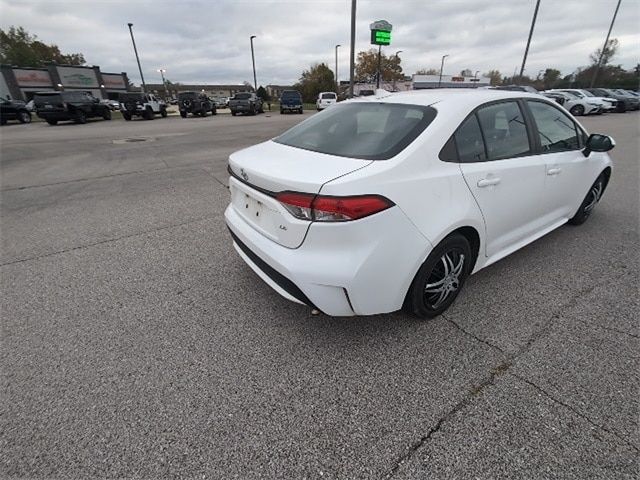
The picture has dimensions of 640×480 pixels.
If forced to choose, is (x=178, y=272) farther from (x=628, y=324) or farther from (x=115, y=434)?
(x=628, y=324)

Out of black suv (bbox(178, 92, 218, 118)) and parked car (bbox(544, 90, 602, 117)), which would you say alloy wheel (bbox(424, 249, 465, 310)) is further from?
black suv (bbox(178, 92, 218, 118))

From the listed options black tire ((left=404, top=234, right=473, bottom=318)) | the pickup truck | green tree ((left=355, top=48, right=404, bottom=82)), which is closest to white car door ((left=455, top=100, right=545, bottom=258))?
black tire ((left=404, top=234, right=473, bottom=318))

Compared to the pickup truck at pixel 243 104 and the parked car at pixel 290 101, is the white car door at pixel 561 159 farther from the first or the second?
the parked car at pixel 290 101

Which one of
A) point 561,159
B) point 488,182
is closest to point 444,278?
point 488,182

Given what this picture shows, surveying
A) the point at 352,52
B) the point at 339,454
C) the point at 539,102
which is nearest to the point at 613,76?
the point at 352,52

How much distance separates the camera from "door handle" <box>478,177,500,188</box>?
2.42m

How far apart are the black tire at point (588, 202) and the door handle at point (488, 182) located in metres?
2.27

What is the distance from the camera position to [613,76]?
171ft

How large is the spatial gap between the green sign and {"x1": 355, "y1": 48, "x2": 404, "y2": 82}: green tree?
5739cm

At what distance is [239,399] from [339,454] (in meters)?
0.65

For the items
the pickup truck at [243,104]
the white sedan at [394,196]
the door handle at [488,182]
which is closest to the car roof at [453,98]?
the white sedan at [394,196]

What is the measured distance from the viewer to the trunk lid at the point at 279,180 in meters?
1.96

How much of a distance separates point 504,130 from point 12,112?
29.8 meters

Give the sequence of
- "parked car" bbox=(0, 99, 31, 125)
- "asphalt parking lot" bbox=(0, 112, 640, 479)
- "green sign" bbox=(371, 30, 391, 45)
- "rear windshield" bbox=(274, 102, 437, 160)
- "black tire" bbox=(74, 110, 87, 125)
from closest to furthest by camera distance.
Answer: "asphalt parking lot" bbox=(0, 112, 640, 479), "rear windshield" bbox=(274, 102, 437, 160), "green sign" bbox=(371, 30, 391, 45), "black tire" bbox=(74, 110, 87, 125), "parked car" bbox=(0, 99, 31, 125)
